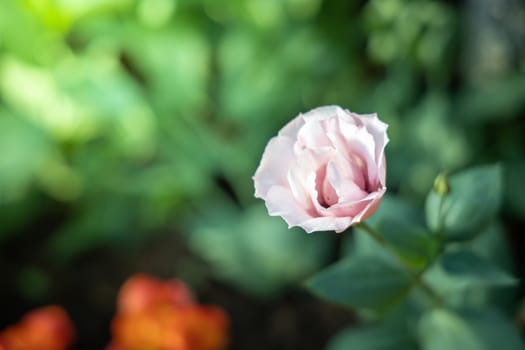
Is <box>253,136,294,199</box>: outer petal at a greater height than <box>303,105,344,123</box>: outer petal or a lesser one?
lesser

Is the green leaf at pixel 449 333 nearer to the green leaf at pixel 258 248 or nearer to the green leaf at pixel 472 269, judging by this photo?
the green leaf at pixel 472 269

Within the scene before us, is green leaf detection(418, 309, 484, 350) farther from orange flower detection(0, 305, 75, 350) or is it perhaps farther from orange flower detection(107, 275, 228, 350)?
orange flower detection(0, 305, 75, 350)

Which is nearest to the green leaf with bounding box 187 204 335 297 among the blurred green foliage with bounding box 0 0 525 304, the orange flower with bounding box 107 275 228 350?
the blurred green foliage with bounding box 0 0 525 304

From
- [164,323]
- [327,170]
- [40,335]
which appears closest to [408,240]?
[327,170]

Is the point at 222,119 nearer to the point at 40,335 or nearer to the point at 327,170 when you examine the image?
the point at 40,335

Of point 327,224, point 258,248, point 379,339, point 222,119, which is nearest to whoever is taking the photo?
point 327,224

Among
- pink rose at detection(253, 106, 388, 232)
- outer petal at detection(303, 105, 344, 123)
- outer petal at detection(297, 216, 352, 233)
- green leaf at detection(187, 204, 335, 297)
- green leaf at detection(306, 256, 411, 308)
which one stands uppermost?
outer petal at detection(303, 105, 344, 123)

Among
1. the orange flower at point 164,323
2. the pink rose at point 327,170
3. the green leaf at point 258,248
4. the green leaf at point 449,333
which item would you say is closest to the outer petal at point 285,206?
the pink rose at point 327,170

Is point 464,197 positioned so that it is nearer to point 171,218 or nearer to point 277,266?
point 277,266
